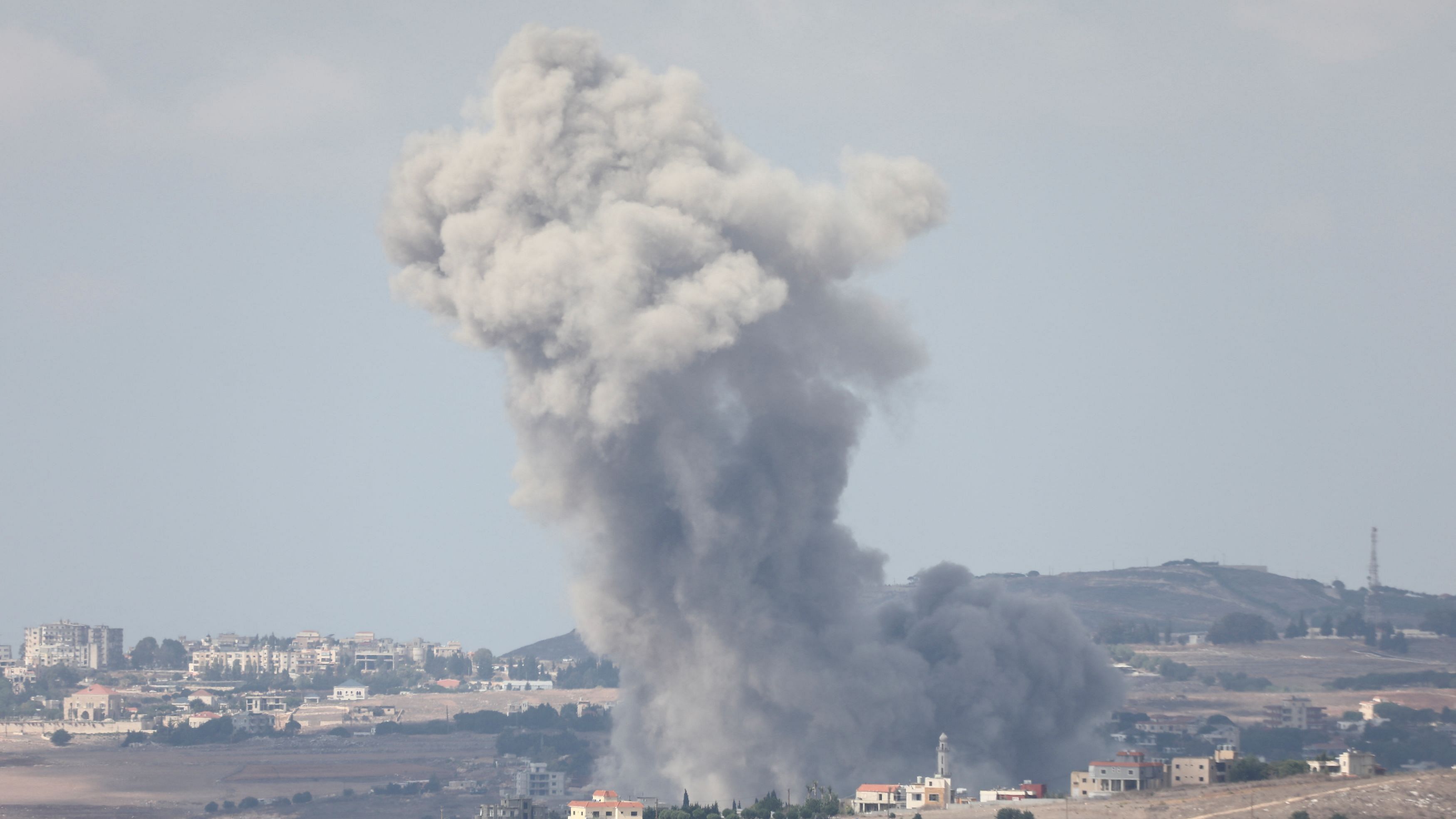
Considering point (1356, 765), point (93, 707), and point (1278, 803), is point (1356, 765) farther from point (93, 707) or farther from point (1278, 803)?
point (93, 707)

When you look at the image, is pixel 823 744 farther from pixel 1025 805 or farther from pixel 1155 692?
pixel 1155 692

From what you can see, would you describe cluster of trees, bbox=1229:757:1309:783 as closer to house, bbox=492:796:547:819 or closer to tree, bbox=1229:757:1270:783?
tree, bbox=1229:757:1270:783

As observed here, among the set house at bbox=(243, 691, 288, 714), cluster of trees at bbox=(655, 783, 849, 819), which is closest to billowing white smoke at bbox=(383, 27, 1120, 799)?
cluster of trees at bbox=(655, 783, 849, 819)

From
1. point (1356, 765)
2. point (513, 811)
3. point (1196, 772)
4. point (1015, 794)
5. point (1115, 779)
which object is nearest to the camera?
point (1015, 794)

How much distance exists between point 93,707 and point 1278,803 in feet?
409

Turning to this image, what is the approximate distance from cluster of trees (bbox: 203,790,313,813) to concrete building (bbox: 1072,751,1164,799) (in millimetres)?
54692

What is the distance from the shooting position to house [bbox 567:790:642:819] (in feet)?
268

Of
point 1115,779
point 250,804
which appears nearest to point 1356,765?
point 1115,779

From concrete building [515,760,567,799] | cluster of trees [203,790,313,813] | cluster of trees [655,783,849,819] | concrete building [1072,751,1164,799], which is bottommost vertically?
cluster of trees [203,790,313,813]

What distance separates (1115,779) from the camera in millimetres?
84062

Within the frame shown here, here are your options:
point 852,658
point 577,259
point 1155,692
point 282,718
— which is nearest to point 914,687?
point 852,658

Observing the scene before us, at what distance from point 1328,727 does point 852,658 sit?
207ft

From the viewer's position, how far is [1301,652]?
623ft

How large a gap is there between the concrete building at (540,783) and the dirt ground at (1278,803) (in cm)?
4109
